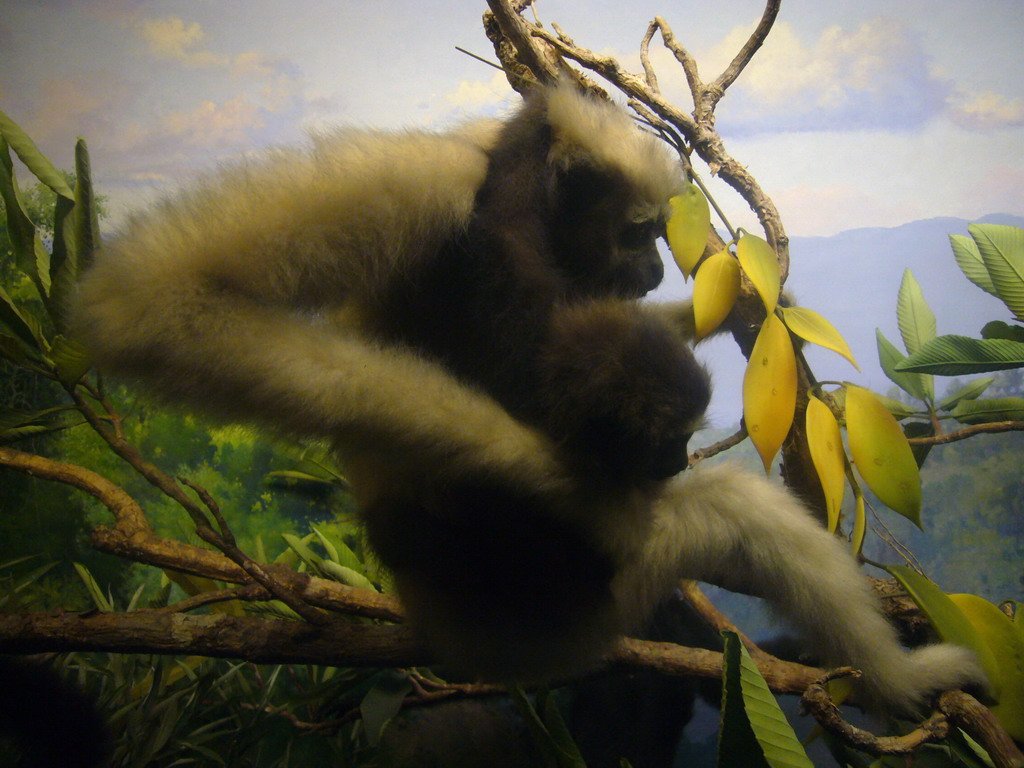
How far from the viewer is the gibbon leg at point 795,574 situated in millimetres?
1143

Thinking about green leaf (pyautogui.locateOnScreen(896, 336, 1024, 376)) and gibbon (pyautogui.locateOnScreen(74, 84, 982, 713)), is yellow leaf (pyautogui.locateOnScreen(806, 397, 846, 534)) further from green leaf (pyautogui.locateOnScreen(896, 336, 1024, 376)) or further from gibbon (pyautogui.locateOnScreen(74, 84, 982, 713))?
green leaf (pyautogui.locateOnScreen(896, 336, 1024, 376))

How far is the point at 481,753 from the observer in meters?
1.50

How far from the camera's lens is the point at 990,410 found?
141 cm

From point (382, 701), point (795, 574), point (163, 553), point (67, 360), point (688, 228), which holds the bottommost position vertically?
point (382, 701)

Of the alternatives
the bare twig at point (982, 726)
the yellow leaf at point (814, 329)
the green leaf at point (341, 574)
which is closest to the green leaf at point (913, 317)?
the yellow leaf at point (814, 329)

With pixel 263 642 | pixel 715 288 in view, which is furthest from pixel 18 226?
pixel 715 288

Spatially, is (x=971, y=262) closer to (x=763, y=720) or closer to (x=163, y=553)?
(x=763, y=720)

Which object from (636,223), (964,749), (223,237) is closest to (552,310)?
(636,223)

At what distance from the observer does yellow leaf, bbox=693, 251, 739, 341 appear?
4.01ft

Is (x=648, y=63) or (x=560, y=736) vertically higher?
(x=648, y=63)

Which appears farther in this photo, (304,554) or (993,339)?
(304,554)

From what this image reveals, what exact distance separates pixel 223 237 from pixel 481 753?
1.32 metres

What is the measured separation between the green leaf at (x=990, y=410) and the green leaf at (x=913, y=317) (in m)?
0.18

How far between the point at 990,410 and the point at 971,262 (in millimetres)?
352
